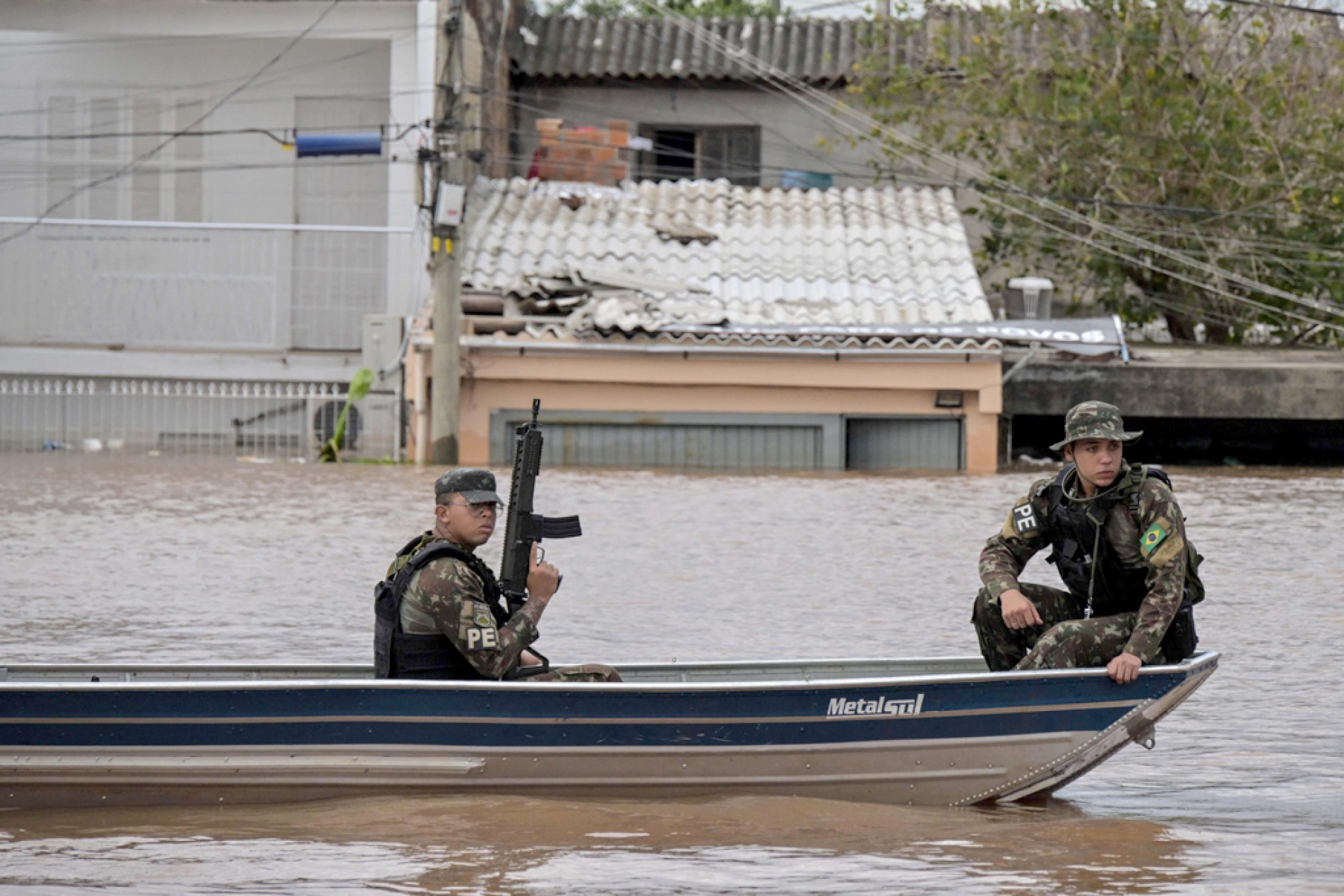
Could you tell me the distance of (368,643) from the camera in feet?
34.0

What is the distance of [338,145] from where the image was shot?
21406 millimetres

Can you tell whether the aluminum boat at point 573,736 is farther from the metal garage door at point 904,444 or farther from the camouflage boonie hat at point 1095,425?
the metal garage door at point 904,444

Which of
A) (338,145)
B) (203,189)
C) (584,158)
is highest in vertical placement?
(584,158)

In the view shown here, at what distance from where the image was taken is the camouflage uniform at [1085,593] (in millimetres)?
6809

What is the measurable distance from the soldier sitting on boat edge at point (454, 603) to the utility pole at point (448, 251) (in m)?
13.0

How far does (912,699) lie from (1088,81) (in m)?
18.8

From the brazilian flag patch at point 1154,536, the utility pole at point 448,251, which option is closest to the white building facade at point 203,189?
the utility pole at point 448,251

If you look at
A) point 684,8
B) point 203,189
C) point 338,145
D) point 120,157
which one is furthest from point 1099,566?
point 684,8

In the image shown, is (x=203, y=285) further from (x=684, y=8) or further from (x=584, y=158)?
(x=684, y=8)

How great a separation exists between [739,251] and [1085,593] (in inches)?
663

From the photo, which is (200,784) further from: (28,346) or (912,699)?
(28,346)

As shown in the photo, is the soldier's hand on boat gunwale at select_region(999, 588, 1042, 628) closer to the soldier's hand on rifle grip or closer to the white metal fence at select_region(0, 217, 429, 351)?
the soldier's hand on rifle grip

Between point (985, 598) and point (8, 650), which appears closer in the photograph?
point (985, 598)

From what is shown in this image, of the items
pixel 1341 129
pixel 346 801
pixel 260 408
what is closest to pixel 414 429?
pixel 260 408
